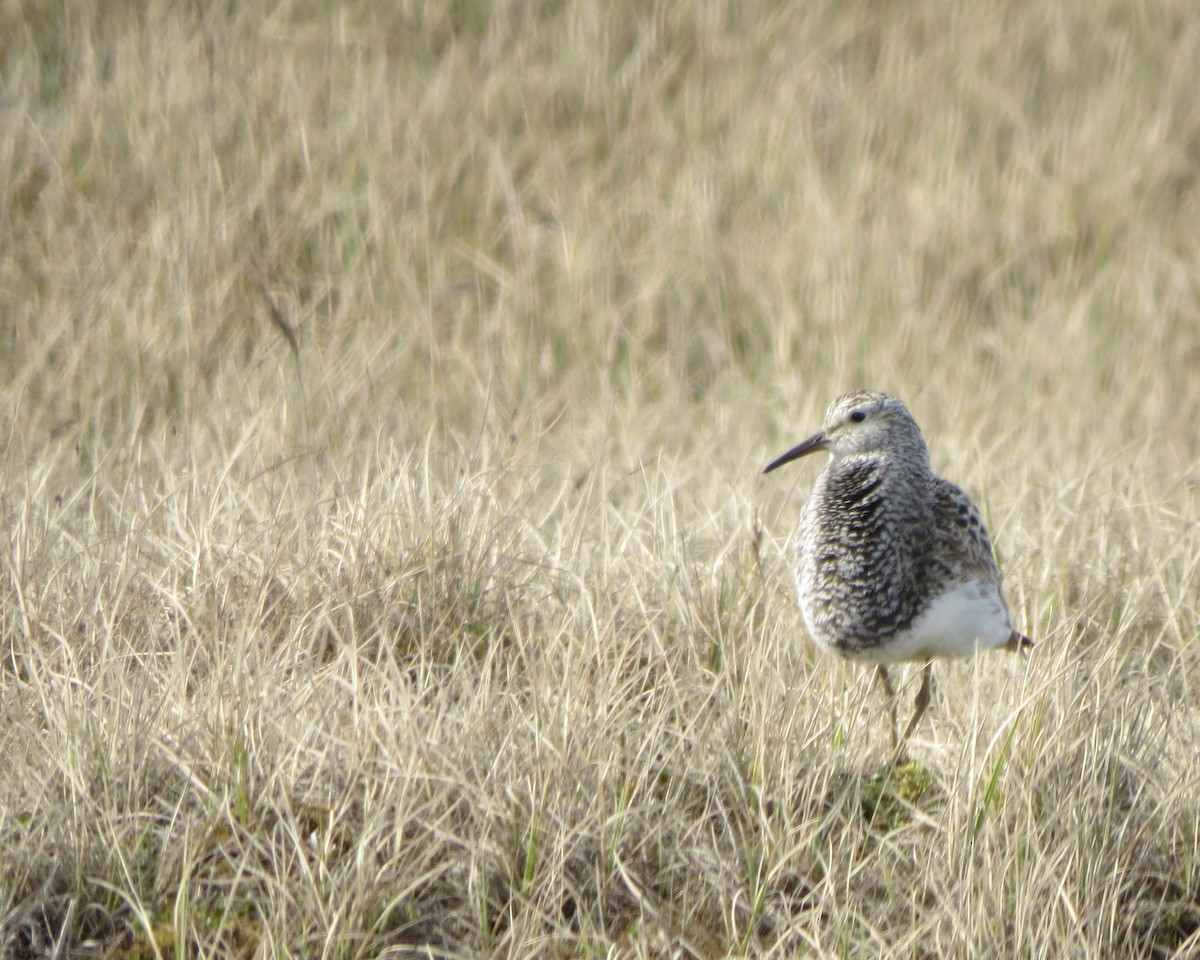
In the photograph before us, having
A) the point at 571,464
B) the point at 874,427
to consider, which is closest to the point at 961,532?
the point at 874,427

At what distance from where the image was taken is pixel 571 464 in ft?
18.7

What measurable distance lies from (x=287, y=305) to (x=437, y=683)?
335 centimetres

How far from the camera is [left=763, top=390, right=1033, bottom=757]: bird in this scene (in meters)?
4.10

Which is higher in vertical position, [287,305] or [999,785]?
[999,785]

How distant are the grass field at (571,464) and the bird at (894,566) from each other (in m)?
0.17

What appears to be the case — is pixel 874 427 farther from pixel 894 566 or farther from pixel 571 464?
pixel 571 464

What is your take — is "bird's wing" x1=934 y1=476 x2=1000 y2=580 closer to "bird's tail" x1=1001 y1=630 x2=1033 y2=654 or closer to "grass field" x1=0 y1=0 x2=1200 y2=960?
"bird's tail" x1=1001 y1=630 x2=1033 y2=654

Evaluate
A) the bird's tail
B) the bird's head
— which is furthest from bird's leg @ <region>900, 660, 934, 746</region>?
the bird's head

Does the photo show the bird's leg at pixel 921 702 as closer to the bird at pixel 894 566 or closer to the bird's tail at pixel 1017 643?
the bird at pixel 894 566

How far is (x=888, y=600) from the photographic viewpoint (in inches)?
161

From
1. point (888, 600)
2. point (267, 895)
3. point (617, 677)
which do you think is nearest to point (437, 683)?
point (617, 677)

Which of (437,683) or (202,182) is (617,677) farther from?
(202,182)

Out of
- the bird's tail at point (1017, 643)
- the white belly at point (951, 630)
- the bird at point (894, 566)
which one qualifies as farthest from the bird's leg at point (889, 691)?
the bird's tail at point (1017, 643)

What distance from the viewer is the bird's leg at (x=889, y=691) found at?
13.5 feet
